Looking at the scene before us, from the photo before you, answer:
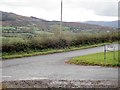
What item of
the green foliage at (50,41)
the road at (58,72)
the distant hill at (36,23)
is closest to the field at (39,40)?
the green foliage at (50,41)

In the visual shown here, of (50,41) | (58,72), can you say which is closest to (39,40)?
(50,41)

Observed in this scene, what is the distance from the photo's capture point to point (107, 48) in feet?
60.0

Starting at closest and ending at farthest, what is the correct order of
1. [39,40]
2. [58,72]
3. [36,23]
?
1. [58,72]
2. [39,40]
3. [36,23]

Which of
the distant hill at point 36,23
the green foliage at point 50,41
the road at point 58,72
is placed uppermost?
the distant hill at point 36,23

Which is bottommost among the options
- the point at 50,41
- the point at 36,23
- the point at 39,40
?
the point at 50,41

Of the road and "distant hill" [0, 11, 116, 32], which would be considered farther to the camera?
"distant hill" [0, 11, 116, 32]

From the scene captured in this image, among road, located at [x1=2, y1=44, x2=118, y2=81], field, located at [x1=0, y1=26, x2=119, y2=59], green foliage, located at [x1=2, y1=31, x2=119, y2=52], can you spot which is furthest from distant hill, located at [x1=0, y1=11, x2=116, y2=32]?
road, located at [x1=2, y1=44, x2=118, y2=81]

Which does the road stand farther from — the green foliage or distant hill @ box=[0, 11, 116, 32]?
the green foliage

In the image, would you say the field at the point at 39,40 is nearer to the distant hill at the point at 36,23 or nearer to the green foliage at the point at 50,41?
the green foliage at the point at 50,41

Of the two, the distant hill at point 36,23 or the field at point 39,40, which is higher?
the distant hill at point 36,23

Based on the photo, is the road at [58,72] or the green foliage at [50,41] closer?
the road at [58,72]

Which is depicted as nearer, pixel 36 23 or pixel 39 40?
pixel 39 40

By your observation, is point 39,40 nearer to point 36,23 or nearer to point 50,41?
point 50,41

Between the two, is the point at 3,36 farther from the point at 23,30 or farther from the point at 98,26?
the point at 98,26
